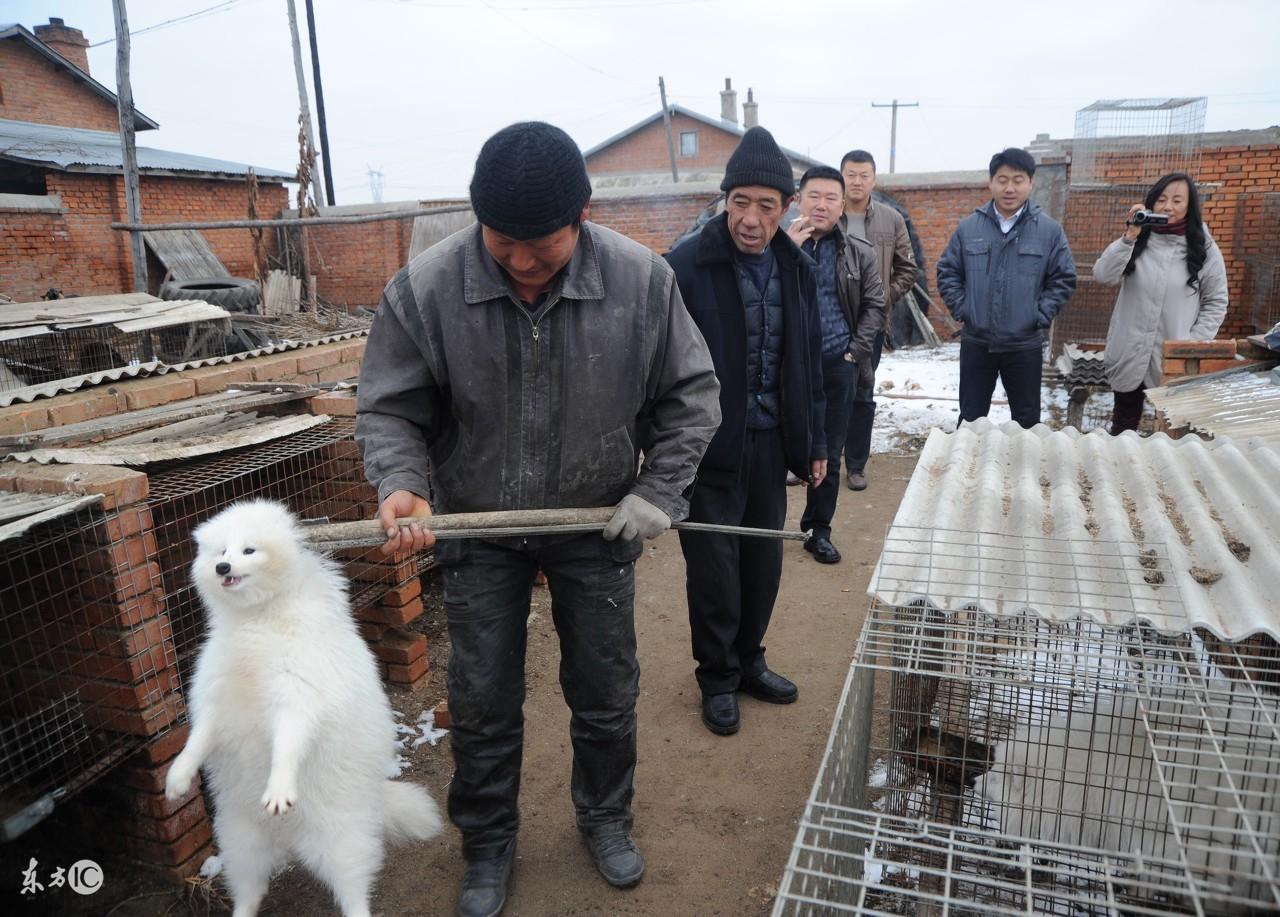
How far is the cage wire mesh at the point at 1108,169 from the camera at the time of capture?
10305 mm

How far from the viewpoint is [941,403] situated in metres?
9.33

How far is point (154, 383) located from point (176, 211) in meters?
13.4

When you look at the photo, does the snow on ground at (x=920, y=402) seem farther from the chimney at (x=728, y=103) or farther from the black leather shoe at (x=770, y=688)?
the chimney at (x=728, y=103)

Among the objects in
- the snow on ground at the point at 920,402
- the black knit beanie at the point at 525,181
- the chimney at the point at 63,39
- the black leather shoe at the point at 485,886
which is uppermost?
the chimney at the point at 63,39

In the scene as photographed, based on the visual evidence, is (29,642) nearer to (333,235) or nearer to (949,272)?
(949,272)

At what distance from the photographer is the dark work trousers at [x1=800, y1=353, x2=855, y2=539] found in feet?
17.3

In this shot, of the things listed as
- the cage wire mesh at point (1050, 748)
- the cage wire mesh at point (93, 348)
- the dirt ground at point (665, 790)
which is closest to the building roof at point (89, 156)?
the cage wire mesh at point (93, 348)

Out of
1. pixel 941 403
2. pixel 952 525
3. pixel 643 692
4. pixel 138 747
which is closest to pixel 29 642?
pixel 138 747

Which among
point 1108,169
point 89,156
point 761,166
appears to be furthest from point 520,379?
point 89,156

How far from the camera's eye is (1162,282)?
233 inches

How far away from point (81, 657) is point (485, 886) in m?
1.62

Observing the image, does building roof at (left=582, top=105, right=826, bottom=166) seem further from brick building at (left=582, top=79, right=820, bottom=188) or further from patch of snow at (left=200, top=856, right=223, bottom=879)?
patch of snow at (left=200, top=856, right=223, bottom=879)

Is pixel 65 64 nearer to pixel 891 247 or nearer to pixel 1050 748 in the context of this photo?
pixel 891 247

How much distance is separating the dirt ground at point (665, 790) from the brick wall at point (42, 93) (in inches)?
852
